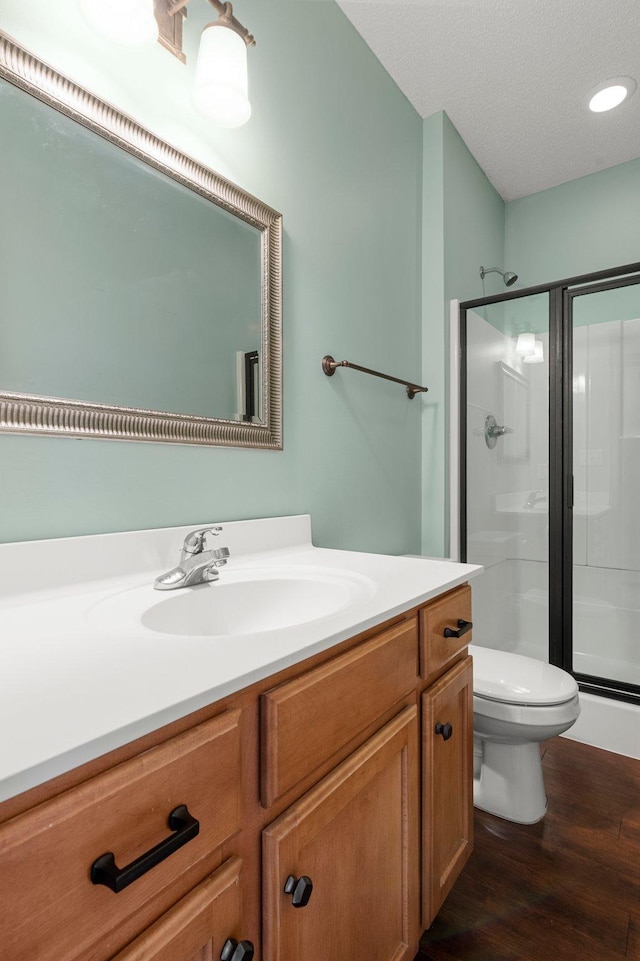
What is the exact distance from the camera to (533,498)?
2209 millimetres

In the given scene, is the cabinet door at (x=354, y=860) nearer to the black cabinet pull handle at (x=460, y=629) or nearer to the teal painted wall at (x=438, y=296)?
the black cabinet pull handle at (x=460, y=629)

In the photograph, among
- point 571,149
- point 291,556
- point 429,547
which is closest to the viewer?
point 291,556

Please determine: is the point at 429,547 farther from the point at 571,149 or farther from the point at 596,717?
the point at 571,149

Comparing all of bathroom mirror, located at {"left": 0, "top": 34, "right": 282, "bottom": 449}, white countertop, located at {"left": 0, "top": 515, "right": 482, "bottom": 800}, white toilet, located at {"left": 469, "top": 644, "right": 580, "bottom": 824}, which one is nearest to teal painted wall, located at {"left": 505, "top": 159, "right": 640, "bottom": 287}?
bathroom mirror, located at {"left": 0, "top": 34, "right": 282, "bottom": 449}

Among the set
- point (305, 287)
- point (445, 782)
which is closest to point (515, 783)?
point (445, 782)

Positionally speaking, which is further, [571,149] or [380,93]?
[571,149]

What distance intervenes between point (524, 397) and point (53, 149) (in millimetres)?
1937

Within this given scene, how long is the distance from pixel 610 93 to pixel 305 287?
1.70 metres

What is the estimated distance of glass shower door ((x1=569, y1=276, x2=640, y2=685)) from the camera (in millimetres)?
2051

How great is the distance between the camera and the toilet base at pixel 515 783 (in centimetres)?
150

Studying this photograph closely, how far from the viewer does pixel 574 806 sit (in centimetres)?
156

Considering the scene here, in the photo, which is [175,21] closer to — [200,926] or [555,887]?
[200,926]

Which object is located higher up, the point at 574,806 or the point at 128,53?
the point at 128,53

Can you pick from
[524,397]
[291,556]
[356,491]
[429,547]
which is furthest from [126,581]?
[524,397]
